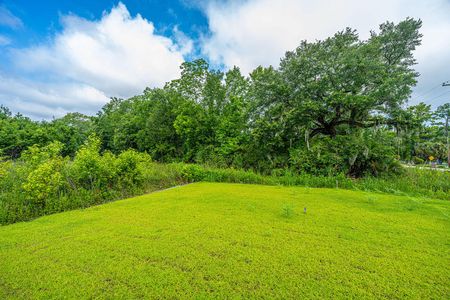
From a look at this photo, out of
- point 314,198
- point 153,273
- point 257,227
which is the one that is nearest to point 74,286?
point 153,273

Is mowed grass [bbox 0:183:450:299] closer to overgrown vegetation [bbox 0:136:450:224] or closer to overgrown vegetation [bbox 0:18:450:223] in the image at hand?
overgrown vegetation [bbox 0:136:450:224]

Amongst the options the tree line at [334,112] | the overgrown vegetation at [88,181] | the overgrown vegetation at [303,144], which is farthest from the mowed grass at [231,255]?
the tree line at [334,112]

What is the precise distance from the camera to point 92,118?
2338 centimetres

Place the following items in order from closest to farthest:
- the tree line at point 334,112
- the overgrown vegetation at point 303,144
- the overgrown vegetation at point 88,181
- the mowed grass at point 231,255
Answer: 1. the mowed grass at point 231,255
2. the overgrown vegetation at point 88,181
3. the overgrown vegetation at point 303,144
4. the tree line at point 334,112

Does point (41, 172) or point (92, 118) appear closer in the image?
point (41, 172)

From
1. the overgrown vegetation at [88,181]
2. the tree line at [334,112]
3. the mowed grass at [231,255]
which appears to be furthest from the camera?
the tree line at [334,112]

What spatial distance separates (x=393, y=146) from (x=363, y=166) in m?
1.56

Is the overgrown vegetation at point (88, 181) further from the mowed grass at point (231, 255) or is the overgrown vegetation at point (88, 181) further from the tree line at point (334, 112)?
the tree line at point (334, 112)

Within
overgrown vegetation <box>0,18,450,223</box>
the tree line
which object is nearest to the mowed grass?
overgrown vegetation <box>0,18,450,223</box>

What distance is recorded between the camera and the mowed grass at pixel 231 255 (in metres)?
1.58

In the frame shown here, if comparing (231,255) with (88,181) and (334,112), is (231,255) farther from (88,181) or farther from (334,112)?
(334,112)

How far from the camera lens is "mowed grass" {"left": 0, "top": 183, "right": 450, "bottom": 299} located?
1581 mm

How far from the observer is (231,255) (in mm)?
2064

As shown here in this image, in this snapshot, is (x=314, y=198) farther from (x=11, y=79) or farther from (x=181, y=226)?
(x=11, y=79)
